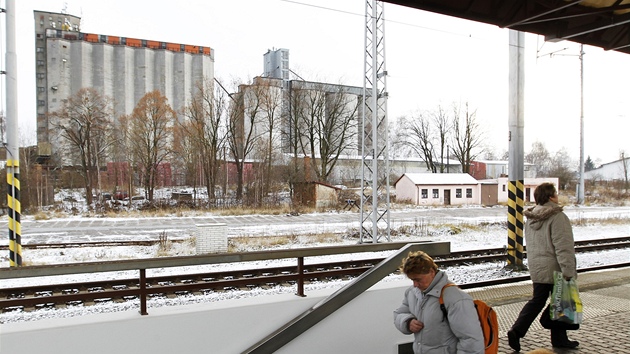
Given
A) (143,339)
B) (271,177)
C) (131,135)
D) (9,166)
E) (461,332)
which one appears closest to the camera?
(461,332)

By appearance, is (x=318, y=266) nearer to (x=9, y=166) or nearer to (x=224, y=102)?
(x=9, y=166)

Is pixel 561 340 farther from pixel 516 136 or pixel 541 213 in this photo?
pixel 516 136

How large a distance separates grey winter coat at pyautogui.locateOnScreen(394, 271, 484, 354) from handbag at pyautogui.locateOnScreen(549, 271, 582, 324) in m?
2.15

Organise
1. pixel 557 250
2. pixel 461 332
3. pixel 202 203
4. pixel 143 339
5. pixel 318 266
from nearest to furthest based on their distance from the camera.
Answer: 1. pixel 461 332
2. pixel 143 339
3. pixel 557 250
4. pixel 318 266
5. pixel 202 203

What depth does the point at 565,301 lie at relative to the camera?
4.47m

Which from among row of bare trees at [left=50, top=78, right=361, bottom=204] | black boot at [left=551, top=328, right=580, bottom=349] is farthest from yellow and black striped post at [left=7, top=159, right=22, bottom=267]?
row of bare trees at [left=50, top=78, right=361, bottom=204]

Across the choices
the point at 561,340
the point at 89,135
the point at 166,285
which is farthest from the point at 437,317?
the point at 89,135

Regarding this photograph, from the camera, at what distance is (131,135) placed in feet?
131

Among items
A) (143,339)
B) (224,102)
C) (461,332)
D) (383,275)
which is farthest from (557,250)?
(224,102)

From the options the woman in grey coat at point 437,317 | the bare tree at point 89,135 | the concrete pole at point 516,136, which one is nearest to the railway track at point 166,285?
the concrete pole at point 516,136

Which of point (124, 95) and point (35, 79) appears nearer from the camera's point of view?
point (35, 79)

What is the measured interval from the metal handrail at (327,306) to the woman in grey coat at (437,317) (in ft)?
2.84

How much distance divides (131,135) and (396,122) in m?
34.2

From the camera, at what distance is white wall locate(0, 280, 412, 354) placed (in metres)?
3.11
